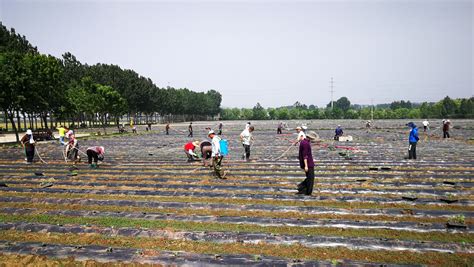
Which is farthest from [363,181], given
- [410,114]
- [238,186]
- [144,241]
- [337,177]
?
[410,114]

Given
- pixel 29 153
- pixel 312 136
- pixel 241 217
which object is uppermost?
pixel 312 136

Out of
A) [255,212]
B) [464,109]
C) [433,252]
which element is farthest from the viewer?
[464,109]

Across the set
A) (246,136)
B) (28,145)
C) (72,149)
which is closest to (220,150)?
(246,136)

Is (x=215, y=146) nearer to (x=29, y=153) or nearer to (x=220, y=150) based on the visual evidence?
(x=220, y=150)

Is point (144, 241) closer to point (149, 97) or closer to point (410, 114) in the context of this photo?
point (149, 97)

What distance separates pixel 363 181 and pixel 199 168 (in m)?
7.14

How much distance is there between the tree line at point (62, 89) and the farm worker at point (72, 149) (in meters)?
17.8

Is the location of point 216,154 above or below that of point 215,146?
below

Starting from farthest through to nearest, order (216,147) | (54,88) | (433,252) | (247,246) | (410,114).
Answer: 1. (410,114)
2. (54,88)
3. (216,147)
4. (247,246)
5. (433,252)

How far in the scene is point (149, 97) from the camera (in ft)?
269

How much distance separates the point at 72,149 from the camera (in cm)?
1727

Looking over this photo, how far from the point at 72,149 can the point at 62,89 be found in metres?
35.8

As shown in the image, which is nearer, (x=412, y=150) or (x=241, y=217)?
(x=241, y=217)

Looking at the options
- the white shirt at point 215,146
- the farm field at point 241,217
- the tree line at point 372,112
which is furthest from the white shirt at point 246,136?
the tree line at point 372,112
